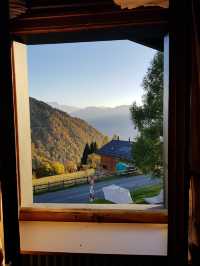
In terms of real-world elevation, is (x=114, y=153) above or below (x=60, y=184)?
above

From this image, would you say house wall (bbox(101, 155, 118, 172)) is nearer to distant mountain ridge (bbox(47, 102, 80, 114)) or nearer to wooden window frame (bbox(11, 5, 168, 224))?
wooden window frame (bbox(11, 5, 168, 224))

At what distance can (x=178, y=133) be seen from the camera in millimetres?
1239

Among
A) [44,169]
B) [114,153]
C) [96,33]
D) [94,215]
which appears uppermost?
[96,33]

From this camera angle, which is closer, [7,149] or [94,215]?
[7,149]

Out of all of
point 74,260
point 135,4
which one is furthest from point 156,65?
point 74,260

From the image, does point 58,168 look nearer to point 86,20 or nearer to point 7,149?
point 7,149

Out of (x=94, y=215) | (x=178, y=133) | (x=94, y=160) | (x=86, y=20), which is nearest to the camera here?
(x=178, y=133)

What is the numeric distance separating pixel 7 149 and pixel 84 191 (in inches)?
27.0

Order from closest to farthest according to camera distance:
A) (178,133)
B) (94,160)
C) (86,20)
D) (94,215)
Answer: (178,133), (86,20), (94,215), (94,160)

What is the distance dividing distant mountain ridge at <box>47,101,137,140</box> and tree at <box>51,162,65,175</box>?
0.35 m

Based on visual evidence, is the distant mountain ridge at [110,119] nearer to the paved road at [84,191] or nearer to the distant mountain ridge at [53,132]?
the distant mountain ridge at [53,132]

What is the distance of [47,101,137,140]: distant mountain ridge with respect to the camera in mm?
1719

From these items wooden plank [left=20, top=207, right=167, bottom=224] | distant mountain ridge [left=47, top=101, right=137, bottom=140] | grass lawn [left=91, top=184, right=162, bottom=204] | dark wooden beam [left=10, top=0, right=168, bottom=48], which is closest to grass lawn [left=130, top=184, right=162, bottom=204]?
grass lawn [left=91, top=184, right=162, bottom=204]

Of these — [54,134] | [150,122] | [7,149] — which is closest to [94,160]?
[54,134]
